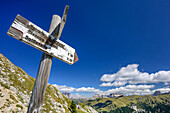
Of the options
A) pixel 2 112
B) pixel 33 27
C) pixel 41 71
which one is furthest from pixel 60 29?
pixel 2 112

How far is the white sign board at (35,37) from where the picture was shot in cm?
251

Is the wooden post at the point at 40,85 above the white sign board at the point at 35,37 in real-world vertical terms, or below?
below

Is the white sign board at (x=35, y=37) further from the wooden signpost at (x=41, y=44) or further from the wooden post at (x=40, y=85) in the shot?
the wooden post at (x=40, y=85)

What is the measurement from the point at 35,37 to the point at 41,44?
0.27 m

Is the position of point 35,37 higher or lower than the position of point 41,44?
higher

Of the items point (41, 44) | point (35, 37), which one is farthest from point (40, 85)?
point (35, 37)

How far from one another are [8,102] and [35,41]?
16471 millimetres

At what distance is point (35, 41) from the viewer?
279cm

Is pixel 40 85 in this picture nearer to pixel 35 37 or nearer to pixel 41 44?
pixel 41 44

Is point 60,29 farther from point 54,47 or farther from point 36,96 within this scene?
point 36,96

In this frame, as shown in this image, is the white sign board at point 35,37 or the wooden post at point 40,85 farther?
the wooden post at point 40,85

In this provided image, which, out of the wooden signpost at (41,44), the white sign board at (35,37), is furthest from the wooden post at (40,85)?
the white sign board at (35,37)

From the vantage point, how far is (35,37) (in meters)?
2.83

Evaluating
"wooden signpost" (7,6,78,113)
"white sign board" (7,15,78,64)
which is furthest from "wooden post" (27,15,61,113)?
"white sign board" (7,15,78,64)
